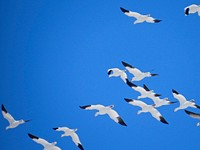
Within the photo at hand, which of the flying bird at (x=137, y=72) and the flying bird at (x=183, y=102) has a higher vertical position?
the flying bird at (x=137, y=72)

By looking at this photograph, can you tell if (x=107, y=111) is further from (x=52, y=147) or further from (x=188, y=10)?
(x=188, y=10)

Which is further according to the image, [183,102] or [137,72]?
[183,102]

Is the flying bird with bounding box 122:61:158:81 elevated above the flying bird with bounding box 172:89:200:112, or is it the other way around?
the flying bird with bounding box 122:61:158:81

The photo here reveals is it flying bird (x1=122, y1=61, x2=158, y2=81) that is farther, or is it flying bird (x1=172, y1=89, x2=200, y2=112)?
flying bird (x1=172, y1=89, x2=200, y2=112)

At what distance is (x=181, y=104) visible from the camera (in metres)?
19.4

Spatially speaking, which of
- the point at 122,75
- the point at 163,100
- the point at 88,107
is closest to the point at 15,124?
the point at 88,107

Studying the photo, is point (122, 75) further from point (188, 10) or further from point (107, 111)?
point (188, 10)

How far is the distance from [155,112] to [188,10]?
13.6 ft

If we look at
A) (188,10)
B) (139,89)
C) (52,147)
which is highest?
(188,10)

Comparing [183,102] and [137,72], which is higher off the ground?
[137,72]

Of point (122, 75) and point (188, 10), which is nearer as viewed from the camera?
point (188, 10)

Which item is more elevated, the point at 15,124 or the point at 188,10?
the point at 188,10

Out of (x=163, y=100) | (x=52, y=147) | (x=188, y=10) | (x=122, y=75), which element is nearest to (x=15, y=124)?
(x=52, y=147)

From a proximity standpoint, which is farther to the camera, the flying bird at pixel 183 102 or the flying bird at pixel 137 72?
the flying bird at pixel 183 102
